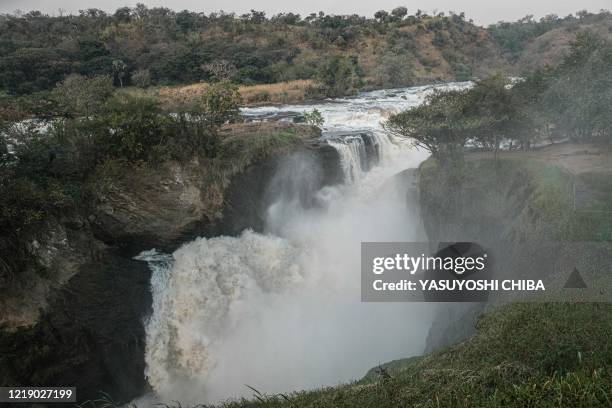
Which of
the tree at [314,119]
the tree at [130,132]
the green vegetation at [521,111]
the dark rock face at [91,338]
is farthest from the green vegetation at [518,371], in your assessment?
the tree at [314,119]

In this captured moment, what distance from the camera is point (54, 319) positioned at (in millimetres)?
12938

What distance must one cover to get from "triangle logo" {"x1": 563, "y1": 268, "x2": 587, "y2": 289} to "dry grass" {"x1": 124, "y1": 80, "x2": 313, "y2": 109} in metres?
29.8

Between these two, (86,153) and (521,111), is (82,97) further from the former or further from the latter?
(521,111)

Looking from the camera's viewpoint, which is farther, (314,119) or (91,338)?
(314,119)

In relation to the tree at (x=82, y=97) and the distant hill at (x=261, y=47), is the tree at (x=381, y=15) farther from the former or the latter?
→ the tree at (x=82, y=97)

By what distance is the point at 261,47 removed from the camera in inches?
2141

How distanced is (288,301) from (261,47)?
142 ft

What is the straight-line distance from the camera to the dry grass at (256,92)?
121 ft

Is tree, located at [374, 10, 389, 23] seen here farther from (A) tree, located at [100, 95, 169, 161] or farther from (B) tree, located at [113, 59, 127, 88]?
(A) tree, located at [100, 95, 169, 161]

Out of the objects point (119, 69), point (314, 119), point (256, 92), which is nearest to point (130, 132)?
point (314, 119)

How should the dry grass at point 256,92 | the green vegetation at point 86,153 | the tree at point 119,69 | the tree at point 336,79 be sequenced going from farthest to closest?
the tree at point 336,79
the tree at point 119,69
the dry grass at point 256,92
the green vegetation at point 86,153

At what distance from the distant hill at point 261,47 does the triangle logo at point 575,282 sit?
116ft

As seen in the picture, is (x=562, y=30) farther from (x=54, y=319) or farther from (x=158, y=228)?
(x=54, y=319)

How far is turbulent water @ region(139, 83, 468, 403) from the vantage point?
49.1ft
